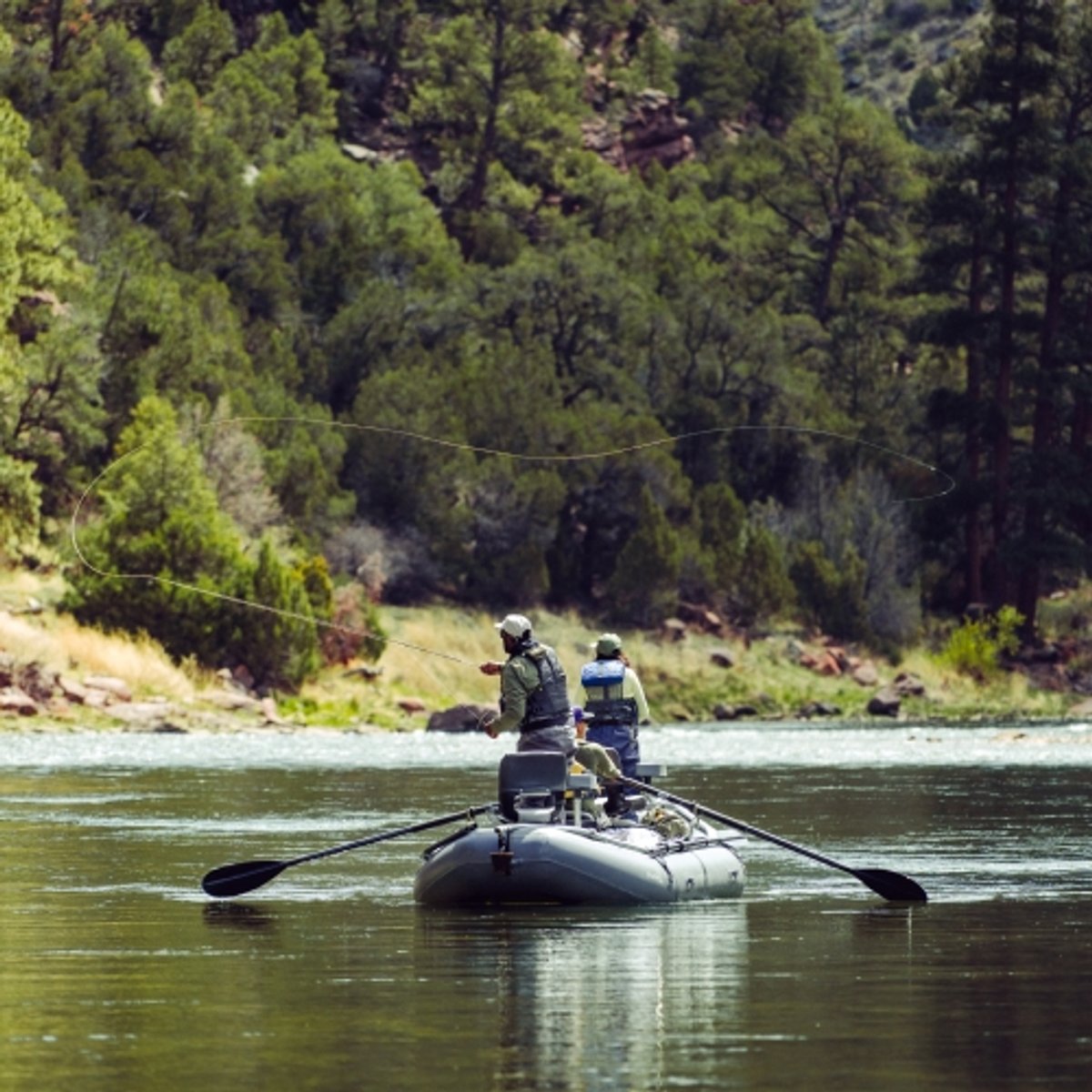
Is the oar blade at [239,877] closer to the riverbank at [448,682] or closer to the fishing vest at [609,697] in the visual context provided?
the fishing vest at [609,697]

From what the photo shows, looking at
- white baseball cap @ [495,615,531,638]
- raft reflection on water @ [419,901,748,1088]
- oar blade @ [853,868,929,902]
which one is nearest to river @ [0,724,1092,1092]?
raft reflection on water @ [419,901,748,1088]

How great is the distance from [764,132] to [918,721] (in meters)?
79.8

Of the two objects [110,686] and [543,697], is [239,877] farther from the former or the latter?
[110,686]

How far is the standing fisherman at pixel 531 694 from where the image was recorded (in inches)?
973

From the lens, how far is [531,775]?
24.6m

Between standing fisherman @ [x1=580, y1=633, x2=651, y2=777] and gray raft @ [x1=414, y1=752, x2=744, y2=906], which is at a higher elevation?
standing fisherman @ [x1=580, y1=633, x2=651, y2=777]

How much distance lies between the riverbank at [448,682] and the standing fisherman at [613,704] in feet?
123

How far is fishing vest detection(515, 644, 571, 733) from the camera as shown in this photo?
24859mm

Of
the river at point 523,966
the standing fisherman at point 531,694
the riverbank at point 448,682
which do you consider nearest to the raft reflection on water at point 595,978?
the river at point 523,966

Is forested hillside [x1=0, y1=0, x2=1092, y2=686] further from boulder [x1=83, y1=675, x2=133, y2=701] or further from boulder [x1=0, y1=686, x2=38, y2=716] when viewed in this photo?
boulder [x1=0, y1=686, x2=38, y2=716]

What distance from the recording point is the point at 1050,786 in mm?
46312

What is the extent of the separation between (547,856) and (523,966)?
12.2 ft

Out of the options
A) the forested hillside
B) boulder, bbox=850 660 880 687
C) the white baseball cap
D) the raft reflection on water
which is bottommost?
the raft reflection on water

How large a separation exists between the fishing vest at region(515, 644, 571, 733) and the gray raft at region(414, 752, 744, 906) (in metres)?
0.44
